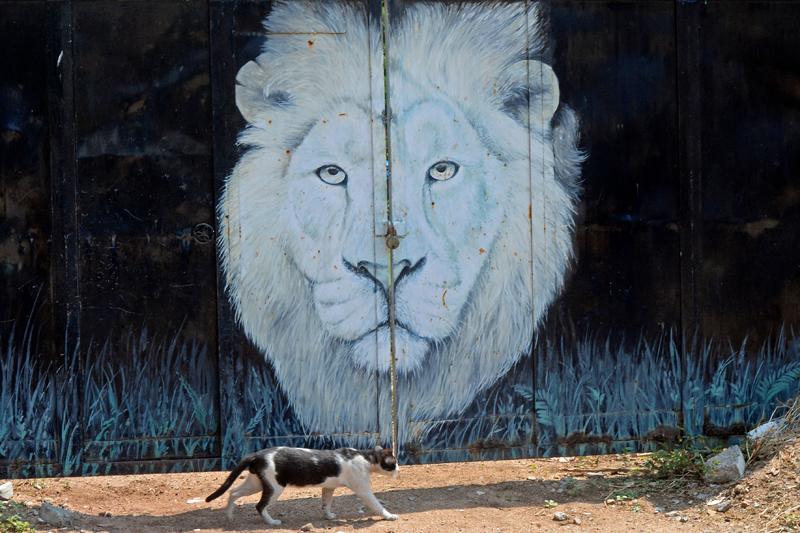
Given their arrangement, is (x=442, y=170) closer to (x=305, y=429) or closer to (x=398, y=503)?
(x=305, y=429)

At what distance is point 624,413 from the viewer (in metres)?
5.95

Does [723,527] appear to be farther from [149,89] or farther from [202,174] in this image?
[149,89]

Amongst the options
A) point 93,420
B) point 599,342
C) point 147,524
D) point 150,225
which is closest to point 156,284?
point 150,225

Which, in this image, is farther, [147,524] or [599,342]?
[599,342]

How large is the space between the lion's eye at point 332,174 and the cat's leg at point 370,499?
1610 mm

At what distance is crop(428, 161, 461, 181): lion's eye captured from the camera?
579 cm

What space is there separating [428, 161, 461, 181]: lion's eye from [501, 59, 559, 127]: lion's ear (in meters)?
0.43

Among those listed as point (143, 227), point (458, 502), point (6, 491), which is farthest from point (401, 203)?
point (6, 491)

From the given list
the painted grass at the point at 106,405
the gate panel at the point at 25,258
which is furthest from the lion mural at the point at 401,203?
the gate panel at the point at 25,258

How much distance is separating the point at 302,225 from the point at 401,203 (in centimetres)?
55

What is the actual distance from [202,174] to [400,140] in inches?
42.2

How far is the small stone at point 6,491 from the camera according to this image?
222 inches

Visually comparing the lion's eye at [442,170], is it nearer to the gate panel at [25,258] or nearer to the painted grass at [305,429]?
the painted grass at [305,429]

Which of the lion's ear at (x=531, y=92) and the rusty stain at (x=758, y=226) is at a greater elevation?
the lion's ear at (x=531, y=92)
